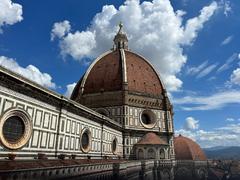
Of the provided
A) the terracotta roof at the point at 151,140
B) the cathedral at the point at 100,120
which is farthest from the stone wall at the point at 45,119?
the terracotta roof at the point at 151,140

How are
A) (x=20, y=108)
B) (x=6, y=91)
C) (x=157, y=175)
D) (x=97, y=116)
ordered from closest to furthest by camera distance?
(x=6, y=91)
(x=20, y=108)
(x=97, y=116)
(x=157, y=175)

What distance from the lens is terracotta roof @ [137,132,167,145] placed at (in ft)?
143

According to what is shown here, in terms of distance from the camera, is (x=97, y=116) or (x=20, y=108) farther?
(x=97, y=116)

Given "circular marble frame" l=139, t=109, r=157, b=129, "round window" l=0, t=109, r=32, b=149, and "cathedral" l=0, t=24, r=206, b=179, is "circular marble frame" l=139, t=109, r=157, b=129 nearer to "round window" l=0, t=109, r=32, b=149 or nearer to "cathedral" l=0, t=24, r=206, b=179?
"cathedral" l=0, t=24, r=206, b=179

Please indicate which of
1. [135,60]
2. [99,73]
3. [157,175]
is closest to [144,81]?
[135,60]

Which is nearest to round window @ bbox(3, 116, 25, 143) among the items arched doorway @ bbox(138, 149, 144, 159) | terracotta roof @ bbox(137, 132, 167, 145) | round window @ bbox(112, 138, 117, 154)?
round window @ bbox(112, 138, 117, 154)

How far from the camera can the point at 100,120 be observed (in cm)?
3362

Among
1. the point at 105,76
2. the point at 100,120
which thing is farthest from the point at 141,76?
the point at 100,120

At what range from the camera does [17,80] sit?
1788 cm

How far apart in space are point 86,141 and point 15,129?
1286 centimetres

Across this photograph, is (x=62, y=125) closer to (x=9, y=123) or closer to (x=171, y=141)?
(x=9, y=123)

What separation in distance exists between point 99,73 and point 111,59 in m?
5.16

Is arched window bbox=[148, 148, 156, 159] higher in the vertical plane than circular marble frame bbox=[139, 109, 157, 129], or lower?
lower

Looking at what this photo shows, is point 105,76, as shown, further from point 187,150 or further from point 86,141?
point 187,150
